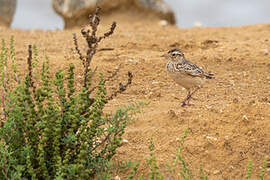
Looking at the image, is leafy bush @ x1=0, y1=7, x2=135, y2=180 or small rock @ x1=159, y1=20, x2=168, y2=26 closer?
leafy bush @ x1=0, y1=7, x2=135, y2=180

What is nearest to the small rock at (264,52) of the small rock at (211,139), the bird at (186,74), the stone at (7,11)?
the bird at (186,74)

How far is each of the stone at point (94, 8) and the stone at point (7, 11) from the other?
1.34 meters

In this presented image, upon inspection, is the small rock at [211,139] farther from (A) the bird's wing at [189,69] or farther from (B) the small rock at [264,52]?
(B) the small rock at [264,52]

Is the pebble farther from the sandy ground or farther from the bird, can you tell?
the bird

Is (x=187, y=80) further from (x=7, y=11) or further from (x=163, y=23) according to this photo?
(x=7, y=11)

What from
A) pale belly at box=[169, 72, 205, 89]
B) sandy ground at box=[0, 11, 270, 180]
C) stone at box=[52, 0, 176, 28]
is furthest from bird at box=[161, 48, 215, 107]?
stone at box=[52, 0, 176, 28]

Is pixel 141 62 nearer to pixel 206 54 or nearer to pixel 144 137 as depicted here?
pixel 206 54

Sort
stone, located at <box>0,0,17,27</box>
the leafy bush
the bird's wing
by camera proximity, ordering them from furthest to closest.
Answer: stone, located at <box>0,0,17,27</box>
the bird's wing
the leafy bush

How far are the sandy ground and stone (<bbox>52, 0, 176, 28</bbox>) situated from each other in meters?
2.64

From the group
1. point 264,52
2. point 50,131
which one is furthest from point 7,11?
point 50,131

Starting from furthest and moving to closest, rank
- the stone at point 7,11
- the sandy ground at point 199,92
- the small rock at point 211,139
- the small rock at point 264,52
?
the stone at point 7,11
the small rock at point 264,52
the small rock at point 211,139
the sandy ground at point 199,92

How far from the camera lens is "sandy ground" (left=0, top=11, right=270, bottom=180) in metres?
4.52

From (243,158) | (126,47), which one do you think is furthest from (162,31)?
(243,158)

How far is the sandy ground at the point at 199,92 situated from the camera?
4.52 m
